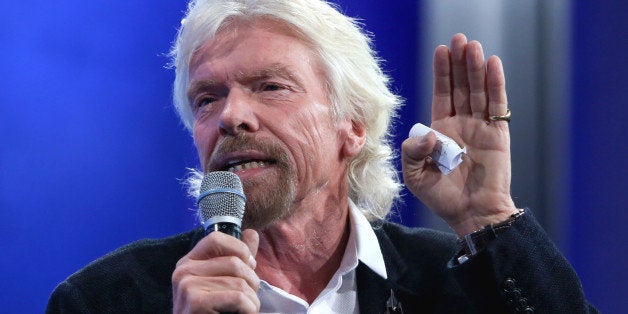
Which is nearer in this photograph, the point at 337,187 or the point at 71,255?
the point at 337,187

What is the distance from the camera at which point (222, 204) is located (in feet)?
3.92

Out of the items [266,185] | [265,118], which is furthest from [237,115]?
[266,185]

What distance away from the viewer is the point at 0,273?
2.02 meters

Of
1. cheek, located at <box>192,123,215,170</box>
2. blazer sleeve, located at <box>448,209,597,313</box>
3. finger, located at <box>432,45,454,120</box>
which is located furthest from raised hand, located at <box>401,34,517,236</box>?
cheek, located at <box>192,123,215,170</box>

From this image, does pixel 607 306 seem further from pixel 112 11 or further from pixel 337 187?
pixel 112 11

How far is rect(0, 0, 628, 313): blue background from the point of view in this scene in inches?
81.0

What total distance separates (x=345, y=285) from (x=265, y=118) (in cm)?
46

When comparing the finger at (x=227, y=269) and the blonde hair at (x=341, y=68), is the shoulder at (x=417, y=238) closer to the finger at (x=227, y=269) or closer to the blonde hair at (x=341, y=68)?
the blonde hair at (x=341, y=68)

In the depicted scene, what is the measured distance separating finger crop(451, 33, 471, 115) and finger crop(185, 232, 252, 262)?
32.8 inches

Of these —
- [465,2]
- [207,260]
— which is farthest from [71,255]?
[465,2]

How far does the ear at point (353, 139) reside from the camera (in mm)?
1980

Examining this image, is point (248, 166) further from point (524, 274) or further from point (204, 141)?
point (524, 274)

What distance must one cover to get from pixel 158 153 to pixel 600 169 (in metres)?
1.46

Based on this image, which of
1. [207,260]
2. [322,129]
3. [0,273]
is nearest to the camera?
[207,260]
